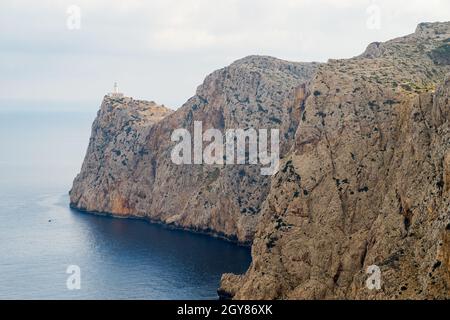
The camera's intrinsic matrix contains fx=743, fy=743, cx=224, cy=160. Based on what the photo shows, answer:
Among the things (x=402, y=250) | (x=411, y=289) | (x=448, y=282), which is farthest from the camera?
(x=402, y=250)

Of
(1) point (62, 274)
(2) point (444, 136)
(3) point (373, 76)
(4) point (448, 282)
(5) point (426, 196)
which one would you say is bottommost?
(1) point (62, 274)

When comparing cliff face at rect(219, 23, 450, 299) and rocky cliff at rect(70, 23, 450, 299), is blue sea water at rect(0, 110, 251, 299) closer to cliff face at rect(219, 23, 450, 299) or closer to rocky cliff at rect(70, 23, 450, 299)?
rocky cliff at rect(70, 23, 450, 299)

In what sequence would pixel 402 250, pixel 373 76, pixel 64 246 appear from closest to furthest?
pixel 402 250 → pixel 373 76 → pixel 64 246

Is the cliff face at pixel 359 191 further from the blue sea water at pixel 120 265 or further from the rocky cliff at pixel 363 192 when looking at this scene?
the blue sea water at pixel 120 265

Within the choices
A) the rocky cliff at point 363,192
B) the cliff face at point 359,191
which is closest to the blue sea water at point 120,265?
the rocky cliff at point 363,192

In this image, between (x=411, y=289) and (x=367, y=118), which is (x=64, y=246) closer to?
(x=367, y=118)

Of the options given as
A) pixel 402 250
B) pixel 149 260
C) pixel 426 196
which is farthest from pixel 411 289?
pixel 149 260

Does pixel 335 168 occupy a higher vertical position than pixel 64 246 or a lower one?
higher

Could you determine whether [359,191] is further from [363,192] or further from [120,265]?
[120,265]

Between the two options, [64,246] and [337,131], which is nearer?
[337,131]
